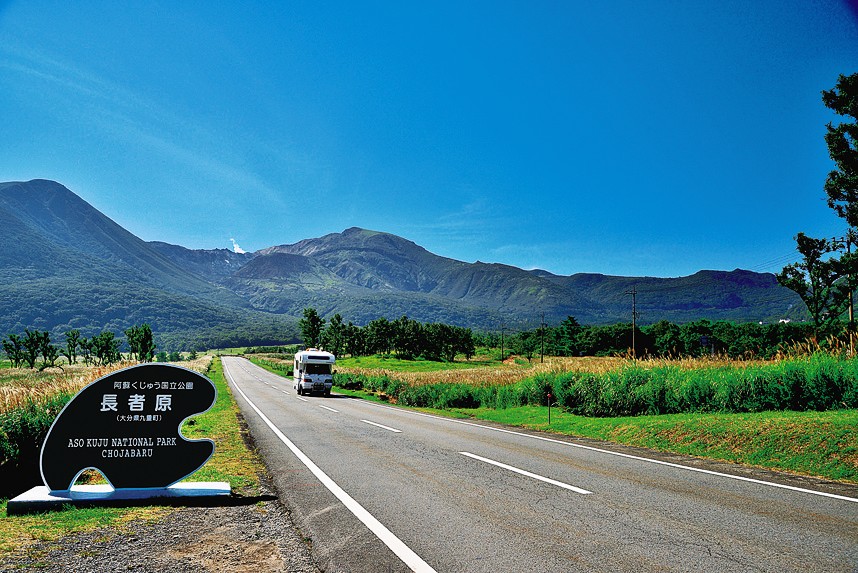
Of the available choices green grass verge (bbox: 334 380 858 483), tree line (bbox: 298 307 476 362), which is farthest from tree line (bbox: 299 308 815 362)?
green grass verge (bbox: 334 380 858 483)

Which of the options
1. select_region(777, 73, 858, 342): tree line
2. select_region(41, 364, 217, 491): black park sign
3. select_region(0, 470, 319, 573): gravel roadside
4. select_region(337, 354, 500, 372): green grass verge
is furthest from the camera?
select_region(337, 354, 500, 372): green grass verge

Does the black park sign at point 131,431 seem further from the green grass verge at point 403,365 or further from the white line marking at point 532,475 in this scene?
the green grass verge at point 403,365

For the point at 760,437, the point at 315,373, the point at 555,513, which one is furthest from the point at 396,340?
the point at 555,513

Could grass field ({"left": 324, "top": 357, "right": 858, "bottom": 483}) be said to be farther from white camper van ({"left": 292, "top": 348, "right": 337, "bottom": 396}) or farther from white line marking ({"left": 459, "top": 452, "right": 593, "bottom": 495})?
white camper van ({"left": 292, "top": 348, "right": 337, "bottom": 396})

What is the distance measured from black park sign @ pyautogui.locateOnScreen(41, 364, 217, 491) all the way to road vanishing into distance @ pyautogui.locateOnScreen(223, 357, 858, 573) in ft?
6.10

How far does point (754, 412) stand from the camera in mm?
15094

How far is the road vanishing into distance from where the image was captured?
5277 millimetres

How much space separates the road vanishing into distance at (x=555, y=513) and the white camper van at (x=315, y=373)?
27.5 metres

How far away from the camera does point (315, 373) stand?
4003 cm

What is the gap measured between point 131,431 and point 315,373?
3271 centimetres

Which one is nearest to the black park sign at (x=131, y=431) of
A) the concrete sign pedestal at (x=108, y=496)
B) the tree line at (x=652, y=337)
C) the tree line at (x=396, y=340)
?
the concrete sign pedestal at (x=108, y=496)

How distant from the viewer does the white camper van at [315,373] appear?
130 ft

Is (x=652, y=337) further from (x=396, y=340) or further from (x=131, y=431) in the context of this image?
(x=131, y=431)

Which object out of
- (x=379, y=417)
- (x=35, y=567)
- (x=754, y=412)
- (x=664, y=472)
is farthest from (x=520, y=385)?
(x=35, y=567)
